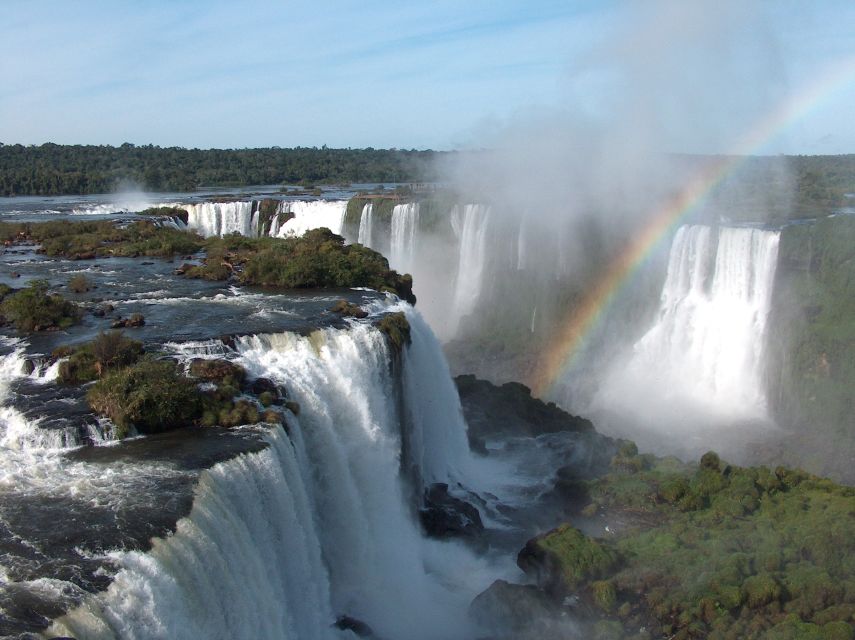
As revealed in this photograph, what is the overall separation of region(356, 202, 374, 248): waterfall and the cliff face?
1947 centimetres

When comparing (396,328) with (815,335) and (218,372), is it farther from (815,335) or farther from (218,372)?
(815,335)

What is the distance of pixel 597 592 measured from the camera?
14438mm

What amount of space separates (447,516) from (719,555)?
237 inches

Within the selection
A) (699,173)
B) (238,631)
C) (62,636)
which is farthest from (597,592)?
(699,173)

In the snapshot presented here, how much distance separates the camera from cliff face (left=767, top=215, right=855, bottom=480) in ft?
83.0

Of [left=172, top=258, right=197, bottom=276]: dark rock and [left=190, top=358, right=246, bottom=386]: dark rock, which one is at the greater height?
[left=172, top=258, right=197, bottom=276]: dark rock

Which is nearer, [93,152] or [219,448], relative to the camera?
[219,448]

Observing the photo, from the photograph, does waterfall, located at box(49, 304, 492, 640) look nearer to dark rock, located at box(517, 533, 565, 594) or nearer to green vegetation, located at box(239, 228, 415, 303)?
dark rock, located at box(517, 533, 565, 594)

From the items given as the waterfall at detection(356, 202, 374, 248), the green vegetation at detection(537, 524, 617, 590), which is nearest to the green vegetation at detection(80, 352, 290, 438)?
the green vegetation at detection(537, 524, 617, 590)

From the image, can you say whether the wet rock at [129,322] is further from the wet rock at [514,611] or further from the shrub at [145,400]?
the wet rock at [514,611]

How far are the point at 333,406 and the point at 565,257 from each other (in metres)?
22.3

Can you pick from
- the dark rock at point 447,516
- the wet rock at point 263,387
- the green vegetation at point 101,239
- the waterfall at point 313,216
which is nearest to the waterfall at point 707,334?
the dark rock at point 447,516

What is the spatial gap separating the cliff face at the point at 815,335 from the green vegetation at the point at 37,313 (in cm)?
2114

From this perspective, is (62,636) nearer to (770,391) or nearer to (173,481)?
(173,481)
